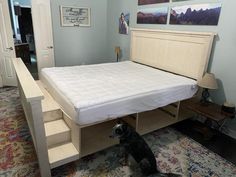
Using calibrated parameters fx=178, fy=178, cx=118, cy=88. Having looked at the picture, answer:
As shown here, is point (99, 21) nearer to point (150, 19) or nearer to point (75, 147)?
point (150, 19)

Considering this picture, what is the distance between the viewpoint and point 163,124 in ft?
8.45

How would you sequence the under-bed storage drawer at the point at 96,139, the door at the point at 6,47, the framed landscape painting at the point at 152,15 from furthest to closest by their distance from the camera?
the door at the point at 6,47 < the framed landscape painting at the point at 152,15 < the under-bed storage drawer at the point at 96,139

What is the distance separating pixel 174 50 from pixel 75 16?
268 cm

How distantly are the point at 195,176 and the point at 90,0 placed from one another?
4.29 meters

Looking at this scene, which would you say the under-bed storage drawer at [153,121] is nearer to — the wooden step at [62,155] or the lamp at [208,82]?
the lamp at [208,82]

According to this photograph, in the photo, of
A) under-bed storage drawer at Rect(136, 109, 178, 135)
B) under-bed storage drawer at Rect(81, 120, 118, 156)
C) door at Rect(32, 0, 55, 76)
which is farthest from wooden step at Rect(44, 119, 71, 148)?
door at Rect(32, 0, 55, 76)

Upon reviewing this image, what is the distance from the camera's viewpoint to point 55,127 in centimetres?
210

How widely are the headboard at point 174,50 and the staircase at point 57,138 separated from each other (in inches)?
77.0

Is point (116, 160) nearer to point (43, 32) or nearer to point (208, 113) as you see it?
point (208, 113)

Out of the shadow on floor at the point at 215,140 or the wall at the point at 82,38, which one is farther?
the wall at the point at 82,38

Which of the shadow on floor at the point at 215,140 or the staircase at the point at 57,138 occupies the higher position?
the staircase at the point at 57,138

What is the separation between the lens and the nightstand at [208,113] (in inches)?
87.8

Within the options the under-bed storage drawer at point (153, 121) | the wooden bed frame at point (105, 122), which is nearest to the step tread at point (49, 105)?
the wooden bed frame at point (105, 122)

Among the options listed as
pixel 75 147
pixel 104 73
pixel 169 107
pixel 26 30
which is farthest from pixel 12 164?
pixel 26 30
